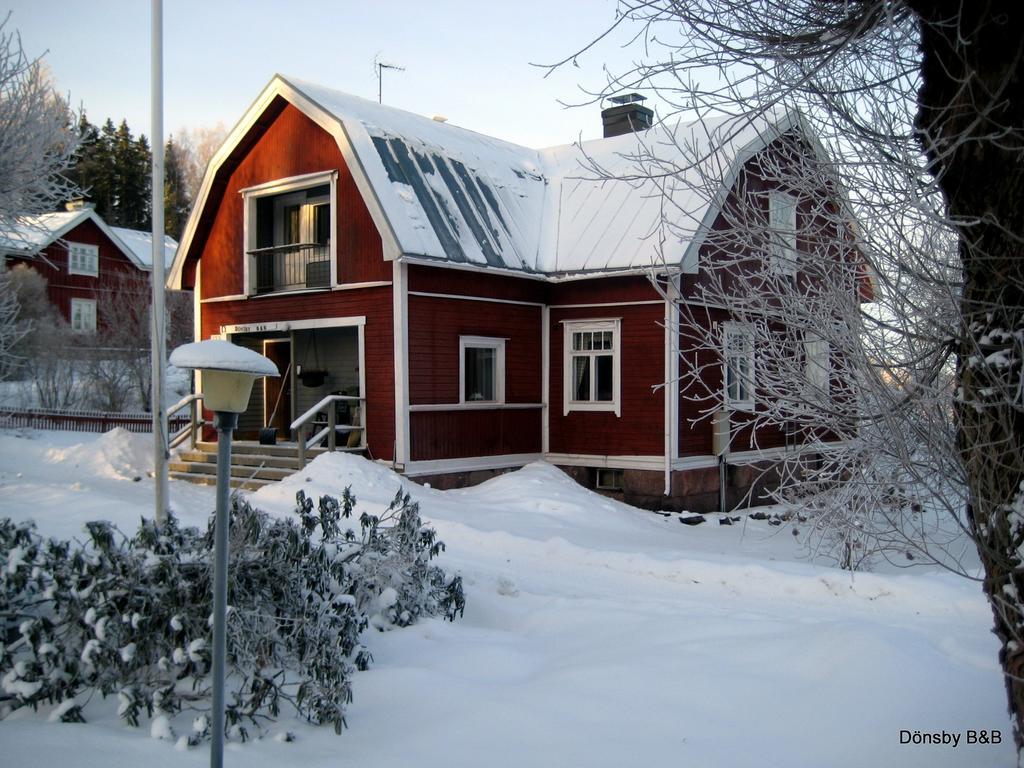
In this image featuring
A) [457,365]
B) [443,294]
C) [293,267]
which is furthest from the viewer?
[293,267]

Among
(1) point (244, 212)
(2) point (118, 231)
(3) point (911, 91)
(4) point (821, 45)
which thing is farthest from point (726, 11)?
(2) point (118, 231)

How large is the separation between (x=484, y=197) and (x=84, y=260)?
30.3m

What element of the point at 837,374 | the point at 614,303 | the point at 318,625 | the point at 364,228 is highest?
the point at 364,228

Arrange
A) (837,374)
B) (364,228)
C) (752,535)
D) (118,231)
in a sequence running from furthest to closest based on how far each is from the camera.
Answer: (118,231), (364,228), (752,535), (837,374)

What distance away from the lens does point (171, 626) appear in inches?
187

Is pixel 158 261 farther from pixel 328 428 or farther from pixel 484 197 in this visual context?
pixel 484 197

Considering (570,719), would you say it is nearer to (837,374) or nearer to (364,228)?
(837,374)

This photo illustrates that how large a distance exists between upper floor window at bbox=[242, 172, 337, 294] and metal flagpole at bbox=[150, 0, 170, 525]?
17.9ft

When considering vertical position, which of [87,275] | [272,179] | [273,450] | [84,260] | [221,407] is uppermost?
[84,260]

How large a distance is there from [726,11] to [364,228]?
36.2ft

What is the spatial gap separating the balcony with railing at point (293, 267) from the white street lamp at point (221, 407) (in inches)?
500

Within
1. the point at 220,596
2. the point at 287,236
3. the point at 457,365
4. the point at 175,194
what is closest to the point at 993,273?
the point at 220,596

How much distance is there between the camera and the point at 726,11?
186 inches

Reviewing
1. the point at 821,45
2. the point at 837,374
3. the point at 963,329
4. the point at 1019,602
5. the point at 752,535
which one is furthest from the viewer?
the point at 752,535
